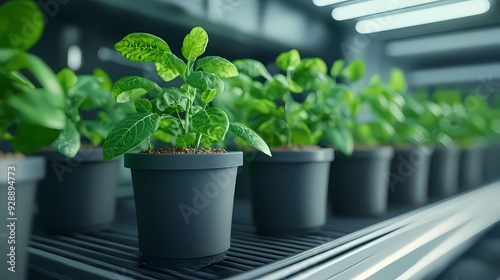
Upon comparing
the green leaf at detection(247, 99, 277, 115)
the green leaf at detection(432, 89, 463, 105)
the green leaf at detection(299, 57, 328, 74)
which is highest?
the green leaf at detection(432, 89, 463, 105)

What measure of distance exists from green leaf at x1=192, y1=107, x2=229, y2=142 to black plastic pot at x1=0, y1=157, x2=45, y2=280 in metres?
0.21

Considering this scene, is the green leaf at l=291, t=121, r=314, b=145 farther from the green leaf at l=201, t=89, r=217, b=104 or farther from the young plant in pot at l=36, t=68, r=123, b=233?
the young plant in pot at l=36, t=68, r=123, b=233

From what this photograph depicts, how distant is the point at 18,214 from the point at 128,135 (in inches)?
6.3

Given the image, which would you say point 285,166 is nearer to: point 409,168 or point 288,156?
point 288,156

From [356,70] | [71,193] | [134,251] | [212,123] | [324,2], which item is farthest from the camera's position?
[324,2]

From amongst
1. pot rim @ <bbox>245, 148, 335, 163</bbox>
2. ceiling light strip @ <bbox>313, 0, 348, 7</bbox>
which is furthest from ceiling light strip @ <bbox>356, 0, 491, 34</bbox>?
pot rim @ <bbox>245, 148, 335, 163</bbox>

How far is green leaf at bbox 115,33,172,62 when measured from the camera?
0.57m

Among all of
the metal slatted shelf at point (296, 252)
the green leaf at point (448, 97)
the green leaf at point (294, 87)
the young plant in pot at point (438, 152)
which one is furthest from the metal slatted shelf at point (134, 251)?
the green leaf at point (448, 97)

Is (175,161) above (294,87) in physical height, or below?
below

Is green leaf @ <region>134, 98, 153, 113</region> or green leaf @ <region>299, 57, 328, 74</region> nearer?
green leaf @ <region>134, 98, 153, 113</region>

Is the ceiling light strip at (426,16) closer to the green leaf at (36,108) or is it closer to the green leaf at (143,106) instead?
the green leaf at (143,106)

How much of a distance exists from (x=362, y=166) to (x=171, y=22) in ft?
Result: 2.26

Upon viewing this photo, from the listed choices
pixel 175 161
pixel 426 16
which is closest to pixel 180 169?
pixel 175 161

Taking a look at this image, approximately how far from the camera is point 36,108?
342 millimetres
